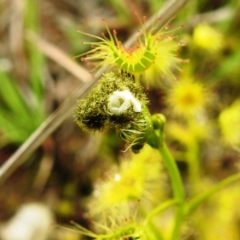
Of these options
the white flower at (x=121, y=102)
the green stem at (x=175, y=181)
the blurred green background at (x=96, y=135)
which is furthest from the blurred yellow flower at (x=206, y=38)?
the white flower at (x=121, y=102)

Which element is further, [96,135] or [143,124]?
[96,135]

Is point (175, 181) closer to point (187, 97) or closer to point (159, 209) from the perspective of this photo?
point (159, 209)

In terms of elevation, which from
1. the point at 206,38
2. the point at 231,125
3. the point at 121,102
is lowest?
the point at 121,102

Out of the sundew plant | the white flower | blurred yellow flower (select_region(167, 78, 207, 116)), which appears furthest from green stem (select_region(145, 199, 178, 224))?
blurred yellow flower (select_region(167, 78, 207, 116))

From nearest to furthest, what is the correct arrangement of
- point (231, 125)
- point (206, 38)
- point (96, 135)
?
point (231, 125), point (206, 38), point (96, 135)

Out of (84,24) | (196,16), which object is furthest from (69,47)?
(196,16)

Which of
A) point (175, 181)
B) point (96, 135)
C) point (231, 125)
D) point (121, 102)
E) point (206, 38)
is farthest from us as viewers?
point (96, 135)

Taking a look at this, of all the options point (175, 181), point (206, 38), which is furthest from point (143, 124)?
point (206, 38)

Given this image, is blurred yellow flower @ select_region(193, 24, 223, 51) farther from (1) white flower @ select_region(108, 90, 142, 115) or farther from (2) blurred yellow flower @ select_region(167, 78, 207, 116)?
(1) white flower @ select_region(108, 90, 142, 115)

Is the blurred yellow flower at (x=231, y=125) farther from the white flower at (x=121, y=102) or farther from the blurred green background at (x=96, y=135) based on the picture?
the white flower at (x=121, y=102)
